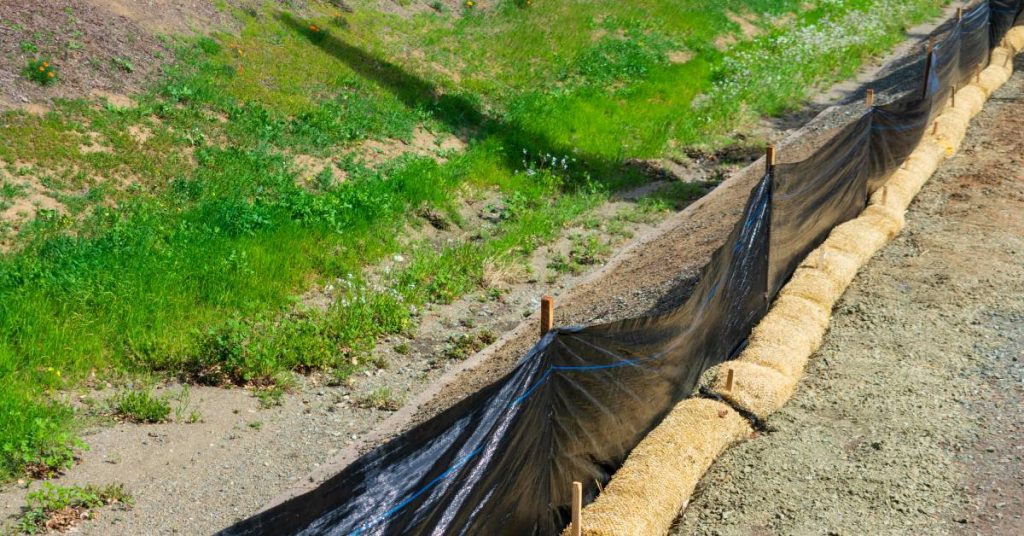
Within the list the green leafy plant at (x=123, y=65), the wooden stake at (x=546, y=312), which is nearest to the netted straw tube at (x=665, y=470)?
the wooden stake at (x=546, y=312)

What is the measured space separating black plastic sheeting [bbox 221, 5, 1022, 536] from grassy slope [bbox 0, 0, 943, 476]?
356 cm

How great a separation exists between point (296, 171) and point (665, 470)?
729 centimetres

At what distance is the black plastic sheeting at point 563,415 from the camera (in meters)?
4.05

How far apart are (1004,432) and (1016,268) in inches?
126

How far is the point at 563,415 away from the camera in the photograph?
5.29 m

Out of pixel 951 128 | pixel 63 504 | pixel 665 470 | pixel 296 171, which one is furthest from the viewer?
pixel 951 128

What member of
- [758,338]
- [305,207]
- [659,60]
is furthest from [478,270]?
[659,60]

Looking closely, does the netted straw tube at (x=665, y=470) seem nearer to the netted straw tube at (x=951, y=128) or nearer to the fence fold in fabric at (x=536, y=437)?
the fence fold in fabric at (x=536, y=437)

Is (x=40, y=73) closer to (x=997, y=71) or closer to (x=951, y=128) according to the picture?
(x=951, y=128)

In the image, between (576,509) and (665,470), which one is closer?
(576,509)

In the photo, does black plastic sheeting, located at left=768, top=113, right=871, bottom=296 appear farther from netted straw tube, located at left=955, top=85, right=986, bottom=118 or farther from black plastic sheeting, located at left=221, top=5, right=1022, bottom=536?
netted straw tube, located at left=955, top=85, right=986, bottom=118

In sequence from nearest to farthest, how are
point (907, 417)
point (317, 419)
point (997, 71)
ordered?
point (907, 417) → point (317, 419) → point (997, 71)

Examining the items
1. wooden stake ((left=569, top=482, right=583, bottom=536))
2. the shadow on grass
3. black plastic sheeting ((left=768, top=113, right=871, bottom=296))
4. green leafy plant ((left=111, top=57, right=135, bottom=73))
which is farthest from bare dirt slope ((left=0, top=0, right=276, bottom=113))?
wooden stake ((left=569, top=482, right=583, bottom=536))

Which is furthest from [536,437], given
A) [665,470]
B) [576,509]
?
[665,470]
